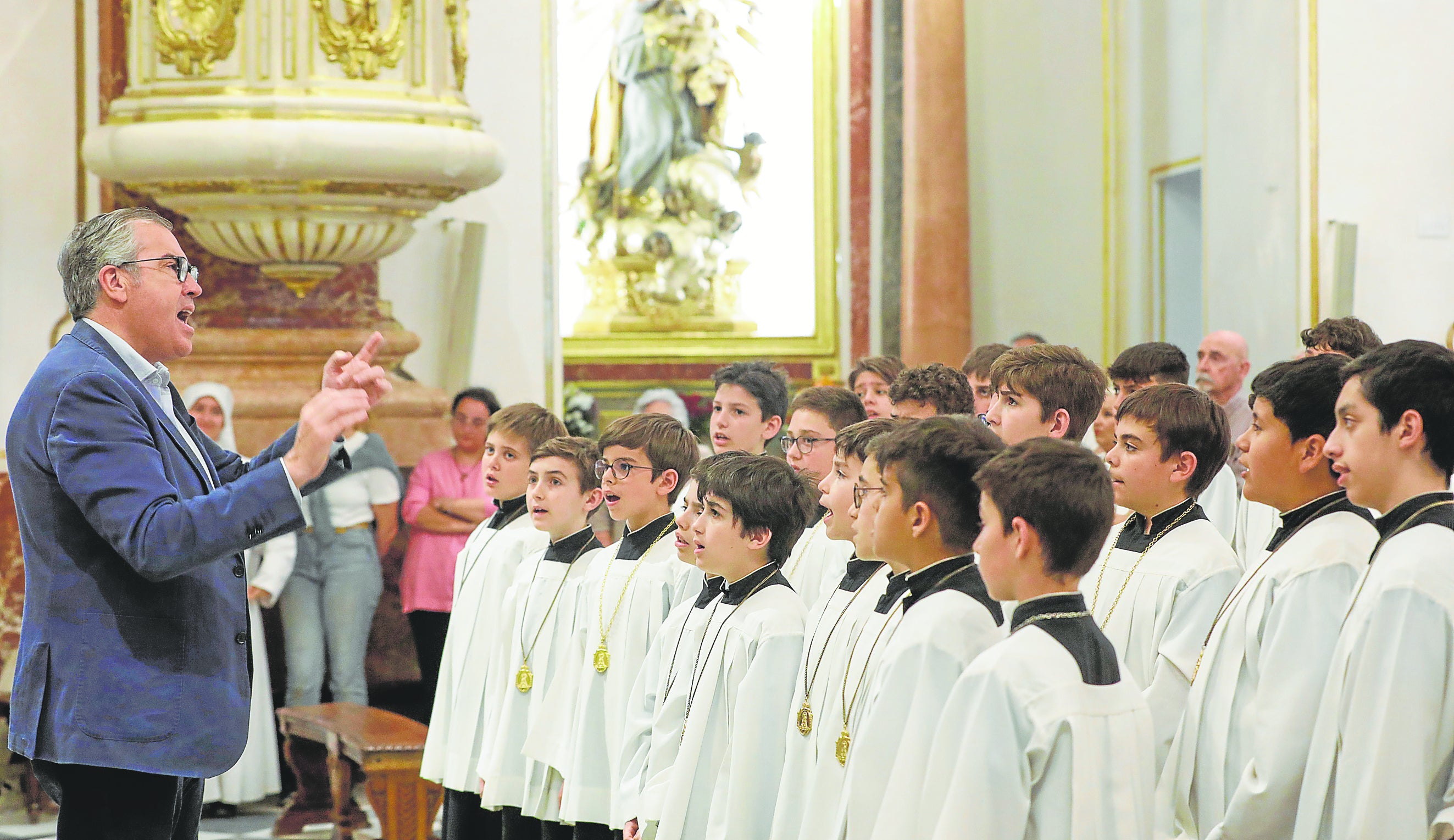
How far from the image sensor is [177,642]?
2.90 metres

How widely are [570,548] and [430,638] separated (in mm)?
2364

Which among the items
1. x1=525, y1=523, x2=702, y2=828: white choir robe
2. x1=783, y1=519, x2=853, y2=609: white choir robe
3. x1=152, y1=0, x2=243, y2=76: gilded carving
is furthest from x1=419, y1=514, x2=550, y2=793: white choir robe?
x1=152, y1=0, x2=243, y2=76: gilded carving

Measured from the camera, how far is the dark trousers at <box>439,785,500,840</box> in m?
5.05

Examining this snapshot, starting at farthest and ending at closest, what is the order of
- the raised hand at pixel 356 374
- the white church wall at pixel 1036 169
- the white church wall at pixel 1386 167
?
the white church wall at pixel 1036 169
the white church wall at pixel 1386 167
the raised hand at pixel 356 374

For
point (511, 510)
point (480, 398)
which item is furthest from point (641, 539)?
point (480, 398)

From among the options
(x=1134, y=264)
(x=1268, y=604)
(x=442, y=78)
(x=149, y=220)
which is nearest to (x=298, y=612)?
(x=442, y=78)

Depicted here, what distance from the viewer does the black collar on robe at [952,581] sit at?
2891 millimetres

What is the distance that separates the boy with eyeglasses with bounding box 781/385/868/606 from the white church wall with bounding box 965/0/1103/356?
525cm

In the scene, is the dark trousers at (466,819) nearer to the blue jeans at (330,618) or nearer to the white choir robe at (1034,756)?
the blue jeans at (330,618)

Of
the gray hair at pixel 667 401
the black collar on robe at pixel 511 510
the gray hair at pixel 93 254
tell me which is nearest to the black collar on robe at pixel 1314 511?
the gray hair at pixel 93 254

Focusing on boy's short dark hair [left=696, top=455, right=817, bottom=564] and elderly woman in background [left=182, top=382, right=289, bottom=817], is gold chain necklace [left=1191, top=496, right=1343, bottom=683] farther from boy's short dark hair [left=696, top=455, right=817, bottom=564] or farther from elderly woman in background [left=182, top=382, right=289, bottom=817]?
elderly woman in background [left=182, top=382, right=289, bottom=817]

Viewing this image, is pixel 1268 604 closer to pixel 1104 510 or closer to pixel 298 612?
pixel 1104 510

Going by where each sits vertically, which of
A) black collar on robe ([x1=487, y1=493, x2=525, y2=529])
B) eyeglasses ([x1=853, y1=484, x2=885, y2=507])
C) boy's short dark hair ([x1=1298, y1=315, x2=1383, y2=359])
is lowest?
black collar on robe ([x1=487, y1=493, x2=525, y2=529])

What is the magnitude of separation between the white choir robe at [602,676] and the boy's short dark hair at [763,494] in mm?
504
